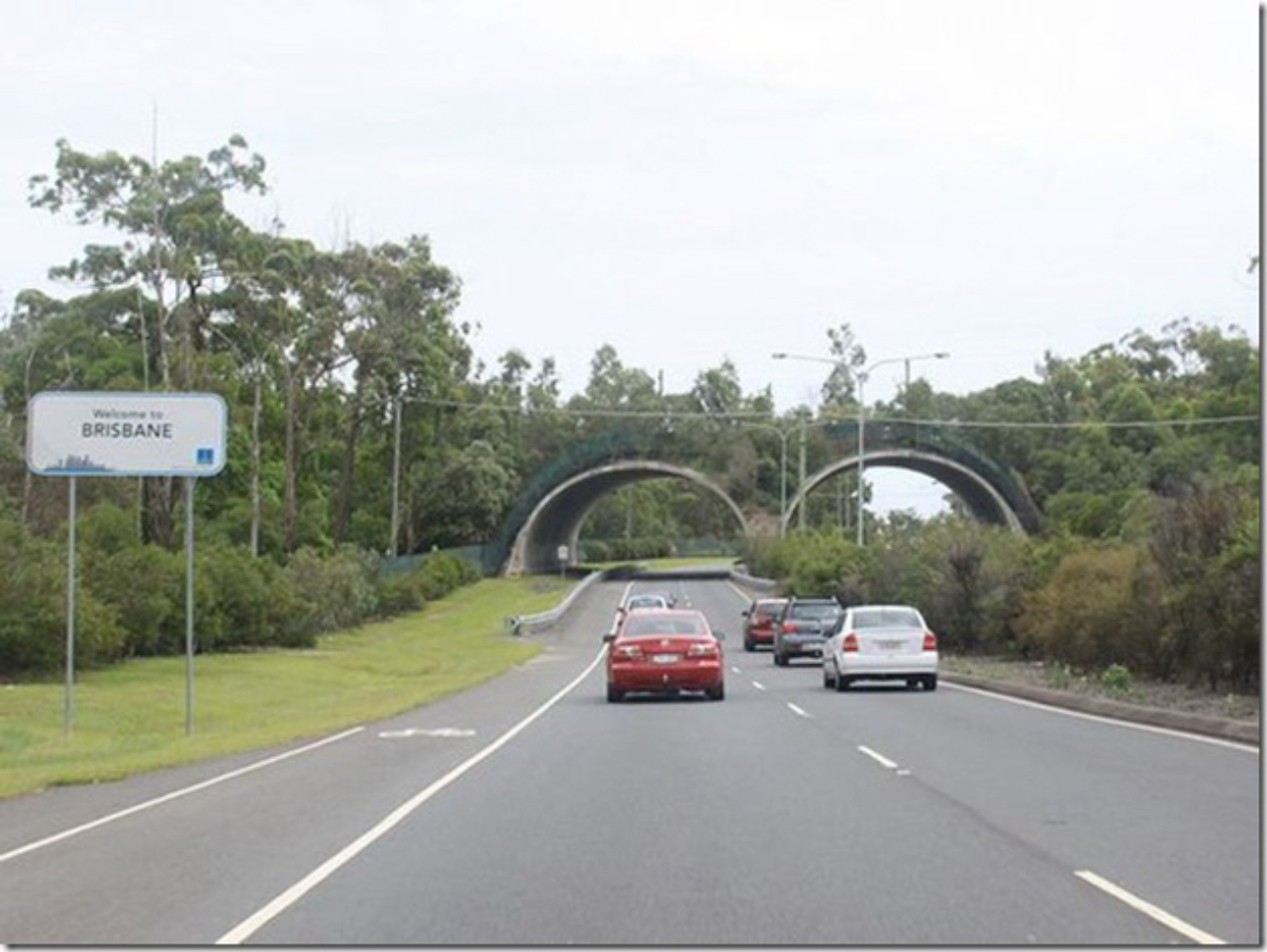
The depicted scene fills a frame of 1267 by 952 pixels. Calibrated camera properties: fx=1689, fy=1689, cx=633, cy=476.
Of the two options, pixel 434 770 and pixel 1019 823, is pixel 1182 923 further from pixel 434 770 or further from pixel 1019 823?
pixel 434 770

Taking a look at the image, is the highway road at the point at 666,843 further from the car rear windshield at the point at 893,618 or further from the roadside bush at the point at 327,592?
the roadside bush at the point at 327,592

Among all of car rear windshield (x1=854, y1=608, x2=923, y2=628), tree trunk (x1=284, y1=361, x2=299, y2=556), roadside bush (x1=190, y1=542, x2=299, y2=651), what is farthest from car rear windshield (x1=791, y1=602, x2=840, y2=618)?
tree trunk (x1=284, y1=361, x2=299, y2=556)

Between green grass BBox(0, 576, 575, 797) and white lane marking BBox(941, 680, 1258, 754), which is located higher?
white lane marking BBox(941, 680, 1258, 754)

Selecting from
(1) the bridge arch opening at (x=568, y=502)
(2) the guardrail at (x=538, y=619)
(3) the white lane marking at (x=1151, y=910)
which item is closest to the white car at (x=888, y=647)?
(3) the white lane marking at (x=1151, y=910)

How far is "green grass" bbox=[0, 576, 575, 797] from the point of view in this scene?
20.5 meters

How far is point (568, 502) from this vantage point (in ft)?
344

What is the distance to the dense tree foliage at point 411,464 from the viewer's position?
31.7 metres

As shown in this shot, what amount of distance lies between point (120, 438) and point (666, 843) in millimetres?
14680

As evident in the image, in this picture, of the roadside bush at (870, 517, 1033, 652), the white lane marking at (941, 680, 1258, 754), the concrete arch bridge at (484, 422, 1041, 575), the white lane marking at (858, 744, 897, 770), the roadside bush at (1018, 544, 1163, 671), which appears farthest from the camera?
the concrete arch bridge at (484, 422, 1041, 575)

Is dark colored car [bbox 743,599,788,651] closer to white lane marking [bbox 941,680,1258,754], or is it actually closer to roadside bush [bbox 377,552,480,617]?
white lane marking [bbox 941,680,1258,754]

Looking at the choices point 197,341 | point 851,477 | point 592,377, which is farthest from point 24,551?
point 592,377

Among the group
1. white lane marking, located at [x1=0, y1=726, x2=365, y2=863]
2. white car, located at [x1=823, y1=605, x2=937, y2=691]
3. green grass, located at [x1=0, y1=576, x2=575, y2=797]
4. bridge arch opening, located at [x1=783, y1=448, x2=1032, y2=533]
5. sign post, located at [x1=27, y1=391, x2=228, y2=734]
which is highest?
bridge arch opening, located at [x1=783, y1=448, x2=1032, y2=533]

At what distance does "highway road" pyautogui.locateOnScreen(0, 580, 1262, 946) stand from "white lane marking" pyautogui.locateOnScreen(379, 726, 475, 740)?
841 millimetres

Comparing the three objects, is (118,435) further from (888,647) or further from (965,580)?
(965,580)
